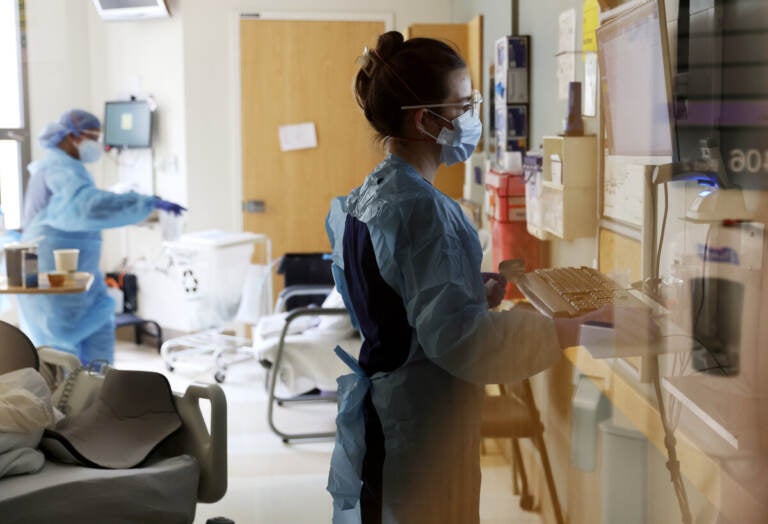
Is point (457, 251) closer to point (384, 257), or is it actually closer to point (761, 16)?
point (384, 257)

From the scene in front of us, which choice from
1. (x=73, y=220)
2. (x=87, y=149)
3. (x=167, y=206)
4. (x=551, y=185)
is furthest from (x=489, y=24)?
(x=73, y=220)

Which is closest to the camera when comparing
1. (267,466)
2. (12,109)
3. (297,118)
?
(12,109)

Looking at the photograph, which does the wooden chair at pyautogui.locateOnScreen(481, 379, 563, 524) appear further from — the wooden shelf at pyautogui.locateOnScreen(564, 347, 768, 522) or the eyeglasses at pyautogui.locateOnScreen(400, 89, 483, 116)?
the eyeglasses at pyautogui.locateOnScreen(400, 89, 483, 116)

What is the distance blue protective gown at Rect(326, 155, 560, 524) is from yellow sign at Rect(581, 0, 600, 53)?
0.79 meters

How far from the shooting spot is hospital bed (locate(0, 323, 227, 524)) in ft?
5.31

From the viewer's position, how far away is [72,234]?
120 inches

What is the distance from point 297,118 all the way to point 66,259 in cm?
106

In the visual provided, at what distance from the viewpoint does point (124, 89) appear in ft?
12.9

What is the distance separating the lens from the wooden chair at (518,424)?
1.50 meters

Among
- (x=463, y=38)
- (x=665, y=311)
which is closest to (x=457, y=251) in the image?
(x=665, y=311)

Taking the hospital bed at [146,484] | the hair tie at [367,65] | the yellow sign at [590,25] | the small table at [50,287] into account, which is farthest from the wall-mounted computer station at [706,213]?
the small table at [50,287]

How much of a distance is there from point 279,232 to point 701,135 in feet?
7.93

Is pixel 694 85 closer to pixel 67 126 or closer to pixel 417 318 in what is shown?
pixel 417 318

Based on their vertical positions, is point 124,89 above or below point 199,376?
above
